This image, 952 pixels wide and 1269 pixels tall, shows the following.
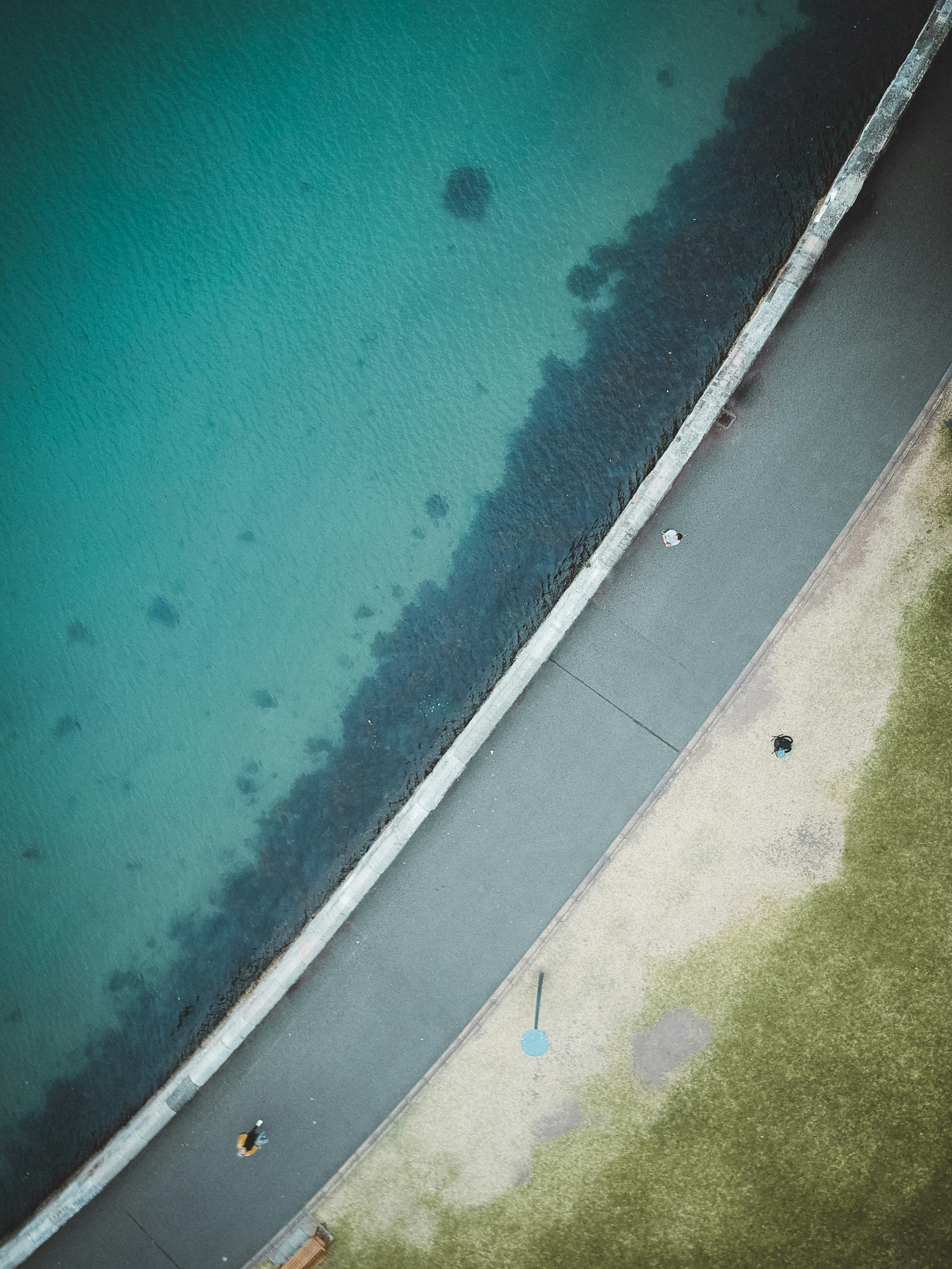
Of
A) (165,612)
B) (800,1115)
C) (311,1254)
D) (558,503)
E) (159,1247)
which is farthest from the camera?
(165,612)

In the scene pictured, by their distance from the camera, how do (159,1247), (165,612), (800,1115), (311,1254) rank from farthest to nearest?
(165,612)
(159,1247)
(800,1115)
(311,1254)

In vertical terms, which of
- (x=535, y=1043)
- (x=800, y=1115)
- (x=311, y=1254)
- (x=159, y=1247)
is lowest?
(x=159, y=1247)

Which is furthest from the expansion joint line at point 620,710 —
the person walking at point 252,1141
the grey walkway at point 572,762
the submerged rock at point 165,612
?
the person walking at point 252,1141

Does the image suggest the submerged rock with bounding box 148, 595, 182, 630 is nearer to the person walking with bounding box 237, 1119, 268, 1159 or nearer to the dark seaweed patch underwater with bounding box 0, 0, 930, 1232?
the dark seaweed patch underwater with bounding box 0, 0, 930, 1232

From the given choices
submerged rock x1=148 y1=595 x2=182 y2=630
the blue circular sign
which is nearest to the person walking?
the blue circular sign

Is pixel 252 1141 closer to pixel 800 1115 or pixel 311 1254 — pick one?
pixel 311 1254

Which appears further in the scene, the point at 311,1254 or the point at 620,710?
the point at 620,710

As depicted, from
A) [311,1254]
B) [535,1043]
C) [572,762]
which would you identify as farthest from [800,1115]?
[311,1254]
